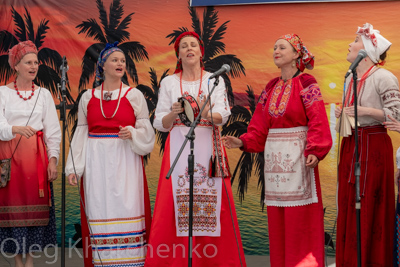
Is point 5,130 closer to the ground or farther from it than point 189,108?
closer to the ground

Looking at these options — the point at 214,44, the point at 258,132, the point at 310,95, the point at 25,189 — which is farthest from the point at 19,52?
the point at 310,95

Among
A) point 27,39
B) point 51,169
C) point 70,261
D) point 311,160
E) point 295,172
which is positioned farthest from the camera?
point 27,39

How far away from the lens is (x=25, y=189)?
193 inches

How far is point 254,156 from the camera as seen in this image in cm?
598

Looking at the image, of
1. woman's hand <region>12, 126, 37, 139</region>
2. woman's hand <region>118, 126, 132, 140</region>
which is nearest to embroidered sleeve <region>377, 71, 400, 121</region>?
woman's hand <region>118, 126, 132, 140</region>

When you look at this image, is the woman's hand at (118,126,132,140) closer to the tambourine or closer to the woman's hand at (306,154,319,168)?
the tambourine

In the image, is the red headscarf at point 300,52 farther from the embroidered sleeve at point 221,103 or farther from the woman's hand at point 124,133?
the woman's hand at point 124,133

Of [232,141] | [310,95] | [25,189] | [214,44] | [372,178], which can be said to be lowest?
[25,189]

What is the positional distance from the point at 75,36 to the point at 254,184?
2371 mm

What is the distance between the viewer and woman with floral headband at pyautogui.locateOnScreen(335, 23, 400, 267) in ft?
14.4

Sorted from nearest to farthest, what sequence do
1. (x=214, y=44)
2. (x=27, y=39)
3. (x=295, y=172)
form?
1. (x=295, y=172)
2. (x=214, y=44)
3. (x=27, y=39)

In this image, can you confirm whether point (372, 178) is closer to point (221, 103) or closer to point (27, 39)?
point (221, 103)

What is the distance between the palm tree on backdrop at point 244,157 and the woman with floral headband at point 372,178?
1.45 m

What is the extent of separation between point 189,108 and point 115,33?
2.15m
